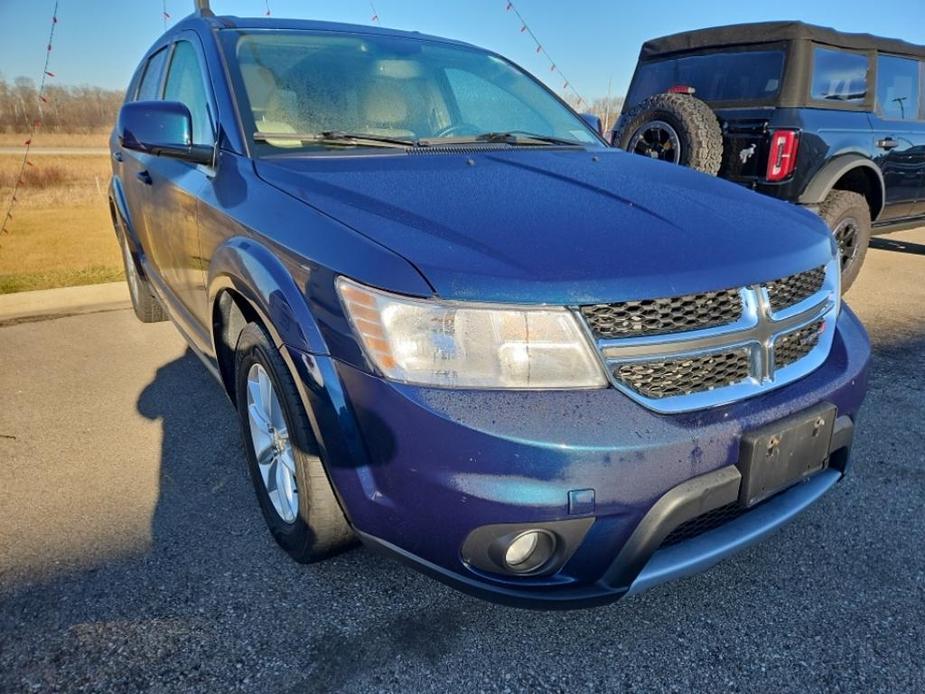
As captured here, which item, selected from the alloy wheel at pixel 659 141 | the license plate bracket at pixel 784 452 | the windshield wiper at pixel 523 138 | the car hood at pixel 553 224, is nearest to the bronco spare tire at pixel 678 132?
the alloy wheel at pixel 659 141

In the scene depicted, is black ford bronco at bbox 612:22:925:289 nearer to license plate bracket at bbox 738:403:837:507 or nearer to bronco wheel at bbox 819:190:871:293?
bronco wheel at bbox 819:190:871:293

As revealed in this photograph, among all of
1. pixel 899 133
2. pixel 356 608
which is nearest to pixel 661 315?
pixel 356 608

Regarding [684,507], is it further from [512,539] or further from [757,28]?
[757,28]

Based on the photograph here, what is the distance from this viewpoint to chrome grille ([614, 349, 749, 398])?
1.54 metres

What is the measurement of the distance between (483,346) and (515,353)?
0.07 m

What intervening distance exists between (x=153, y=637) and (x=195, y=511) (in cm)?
65

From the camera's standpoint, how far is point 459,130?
278 cm

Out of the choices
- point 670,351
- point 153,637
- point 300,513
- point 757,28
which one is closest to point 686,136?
point 757,28

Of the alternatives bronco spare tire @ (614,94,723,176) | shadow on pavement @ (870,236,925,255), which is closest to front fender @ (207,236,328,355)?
bronco spare tire @ (614,94,723,176)

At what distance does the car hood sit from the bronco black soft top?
3.37m

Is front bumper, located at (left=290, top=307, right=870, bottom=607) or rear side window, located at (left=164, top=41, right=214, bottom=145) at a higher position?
→ rear side window, located at (left=164, top=41, right=214, bottom=145)

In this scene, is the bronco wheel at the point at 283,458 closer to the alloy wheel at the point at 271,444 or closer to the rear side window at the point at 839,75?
the alloy wheel at the point at 271,444

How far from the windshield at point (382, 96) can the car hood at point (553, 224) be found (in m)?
0.25

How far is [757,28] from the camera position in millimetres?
5043
